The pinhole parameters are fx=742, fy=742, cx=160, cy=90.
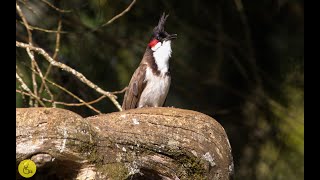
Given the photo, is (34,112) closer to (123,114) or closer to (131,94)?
(123,114)

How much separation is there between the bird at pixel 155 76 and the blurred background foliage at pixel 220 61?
0.51 meters

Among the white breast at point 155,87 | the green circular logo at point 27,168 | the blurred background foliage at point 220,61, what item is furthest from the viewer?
the blurred background foliage at point 220,61

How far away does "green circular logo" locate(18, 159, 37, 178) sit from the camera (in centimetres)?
274

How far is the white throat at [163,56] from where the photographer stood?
16.1 feet

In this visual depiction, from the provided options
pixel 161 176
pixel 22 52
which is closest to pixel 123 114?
pixel 161 176

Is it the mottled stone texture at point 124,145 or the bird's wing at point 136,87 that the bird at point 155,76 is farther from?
the mottled stone texture at point 124,145

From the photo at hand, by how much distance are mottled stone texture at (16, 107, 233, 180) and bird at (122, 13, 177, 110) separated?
1547mm

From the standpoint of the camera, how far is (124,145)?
306 cm

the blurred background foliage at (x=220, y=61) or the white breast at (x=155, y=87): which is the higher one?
the blurred background foliage at (x=220, y=61)

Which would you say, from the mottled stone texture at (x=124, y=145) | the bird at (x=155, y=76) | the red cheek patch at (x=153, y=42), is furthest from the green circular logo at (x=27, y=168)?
the red cheek patch at (x=153, y=42)

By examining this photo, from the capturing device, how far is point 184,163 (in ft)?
10.5

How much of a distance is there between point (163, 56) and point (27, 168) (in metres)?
2.29

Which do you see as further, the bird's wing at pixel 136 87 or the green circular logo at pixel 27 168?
the bird's wing at pixel 136 87

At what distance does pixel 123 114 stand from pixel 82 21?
2489 mm
